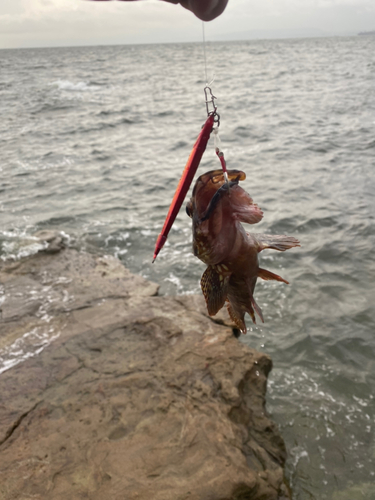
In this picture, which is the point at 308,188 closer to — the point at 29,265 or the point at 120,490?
the point at 29,265

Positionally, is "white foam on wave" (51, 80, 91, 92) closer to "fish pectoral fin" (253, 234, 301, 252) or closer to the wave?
the wave

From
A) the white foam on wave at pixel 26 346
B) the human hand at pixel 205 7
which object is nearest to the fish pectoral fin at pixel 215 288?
the human hand at pixel 205 7

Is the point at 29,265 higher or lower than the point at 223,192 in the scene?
lower

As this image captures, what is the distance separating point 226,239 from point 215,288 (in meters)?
0.28

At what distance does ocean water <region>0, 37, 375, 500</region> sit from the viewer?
15.3 ft

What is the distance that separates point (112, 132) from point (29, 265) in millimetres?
12743

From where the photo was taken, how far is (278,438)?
3930 millimetres

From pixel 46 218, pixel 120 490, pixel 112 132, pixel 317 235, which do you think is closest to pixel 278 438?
pixel 120 490

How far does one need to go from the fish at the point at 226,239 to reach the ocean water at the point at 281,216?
9.19 feet

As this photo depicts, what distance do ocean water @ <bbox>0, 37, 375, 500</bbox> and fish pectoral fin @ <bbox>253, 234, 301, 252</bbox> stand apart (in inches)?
116

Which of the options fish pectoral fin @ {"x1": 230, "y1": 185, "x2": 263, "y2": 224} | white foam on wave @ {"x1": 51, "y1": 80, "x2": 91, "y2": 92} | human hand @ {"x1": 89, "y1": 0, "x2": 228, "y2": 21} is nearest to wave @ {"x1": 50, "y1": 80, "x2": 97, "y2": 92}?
white foam on wave @ {"x1": 51, "y1": 80, "x2": 91, "y2": 92}

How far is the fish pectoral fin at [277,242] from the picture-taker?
195 cm

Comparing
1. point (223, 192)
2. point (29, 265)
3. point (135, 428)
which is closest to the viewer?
point (223, 192)

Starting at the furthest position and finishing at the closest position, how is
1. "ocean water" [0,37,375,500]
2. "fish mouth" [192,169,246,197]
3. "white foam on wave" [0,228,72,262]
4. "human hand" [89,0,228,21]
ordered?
"white foam on wave" [0,228,72,262]
"ocean water" [0,37,375,500]
"fish mouth" [192,169,246,197]
"human hand" [89,0,228,21]
